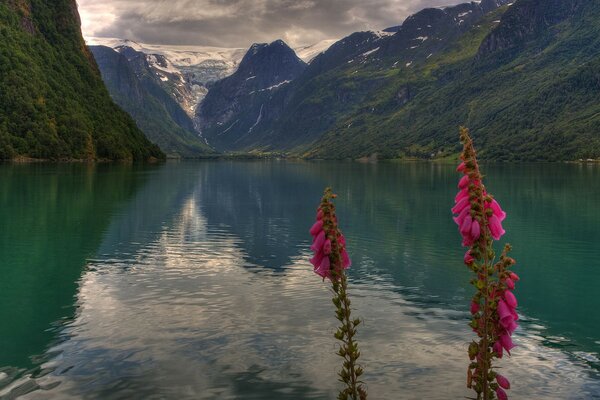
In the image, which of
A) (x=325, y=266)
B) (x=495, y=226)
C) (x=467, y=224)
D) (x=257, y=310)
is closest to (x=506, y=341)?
(x=495, y=226)

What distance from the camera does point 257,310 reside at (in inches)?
1244

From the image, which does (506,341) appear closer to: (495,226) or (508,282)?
(508,282)

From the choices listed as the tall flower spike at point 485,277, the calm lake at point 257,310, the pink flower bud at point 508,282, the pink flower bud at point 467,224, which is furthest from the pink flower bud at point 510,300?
the calm lake at point 257,310

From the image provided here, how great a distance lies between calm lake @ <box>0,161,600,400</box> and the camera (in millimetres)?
21484

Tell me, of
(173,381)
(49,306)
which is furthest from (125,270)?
(173,381)

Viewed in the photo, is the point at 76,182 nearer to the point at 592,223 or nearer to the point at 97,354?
the point at 592,223

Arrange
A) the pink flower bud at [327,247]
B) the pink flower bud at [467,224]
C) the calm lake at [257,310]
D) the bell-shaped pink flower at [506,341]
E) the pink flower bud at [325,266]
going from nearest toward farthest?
the pink flower bud at [467,224], the bell-shaped pink flower at [506,341], the pink flower bud at [327,247], the pink flower bud at [325,266], the calm lake at [257,310]

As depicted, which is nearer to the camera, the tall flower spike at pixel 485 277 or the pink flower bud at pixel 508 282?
the tall flower spike at pixel 485 277

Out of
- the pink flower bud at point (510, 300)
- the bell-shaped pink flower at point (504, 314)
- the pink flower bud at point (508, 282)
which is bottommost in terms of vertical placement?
the bell-shaped pink flower at point (504, 314)

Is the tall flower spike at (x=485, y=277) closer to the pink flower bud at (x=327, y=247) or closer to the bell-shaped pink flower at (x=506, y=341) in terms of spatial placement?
the bell-shaped pink flower at (x=506, y=341)

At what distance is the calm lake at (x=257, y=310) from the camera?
21484mm

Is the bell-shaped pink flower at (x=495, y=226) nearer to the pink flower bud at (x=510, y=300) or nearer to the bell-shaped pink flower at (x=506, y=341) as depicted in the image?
the pink flower bud at (x=510, y=300)

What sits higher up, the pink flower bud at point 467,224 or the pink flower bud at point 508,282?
the pink flower bud at point 467,224

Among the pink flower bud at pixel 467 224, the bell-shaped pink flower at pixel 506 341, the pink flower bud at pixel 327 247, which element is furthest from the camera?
the pink flower bud at pixel 327 247
